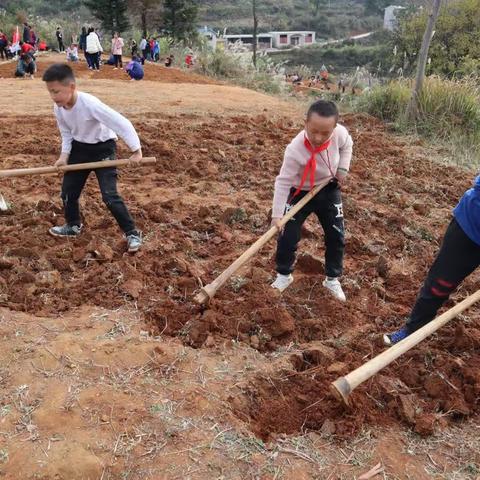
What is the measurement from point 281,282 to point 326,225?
50cm

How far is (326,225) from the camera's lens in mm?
3406

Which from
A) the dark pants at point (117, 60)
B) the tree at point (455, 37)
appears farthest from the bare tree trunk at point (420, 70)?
the tree at point (455, 37)

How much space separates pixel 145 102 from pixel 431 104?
492 cm

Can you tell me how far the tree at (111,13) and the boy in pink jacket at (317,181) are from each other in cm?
2488

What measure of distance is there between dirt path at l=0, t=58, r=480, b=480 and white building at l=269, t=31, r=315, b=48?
56132 mm

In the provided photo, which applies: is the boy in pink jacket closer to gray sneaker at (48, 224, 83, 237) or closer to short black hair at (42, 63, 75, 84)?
short black hair at (42, 63, 75, 84)

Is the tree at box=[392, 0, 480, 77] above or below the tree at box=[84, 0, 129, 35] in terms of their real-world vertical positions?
below

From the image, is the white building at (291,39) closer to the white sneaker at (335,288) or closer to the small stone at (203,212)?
the small stone at (203,212)

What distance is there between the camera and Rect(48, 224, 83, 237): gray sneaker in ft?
13.7

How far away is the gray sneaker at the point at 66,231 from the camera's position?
418 cm

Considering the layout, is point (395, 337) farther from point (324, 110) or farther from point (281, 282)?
point (324, 110)

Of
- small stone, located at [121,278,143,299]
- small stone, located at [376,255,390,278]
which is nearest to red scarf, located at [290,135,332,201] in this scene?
small stone, located at [376,255,390,278]

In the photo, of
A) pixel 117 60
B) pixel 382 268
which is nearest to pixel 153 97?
pixel 117 60

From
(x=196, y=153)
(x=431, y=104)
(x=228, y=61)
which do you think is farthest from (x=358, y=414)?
(x=228, y=61)
